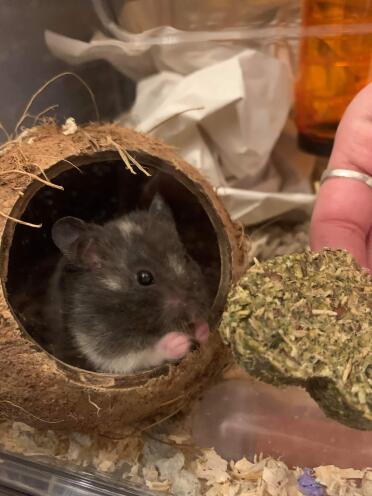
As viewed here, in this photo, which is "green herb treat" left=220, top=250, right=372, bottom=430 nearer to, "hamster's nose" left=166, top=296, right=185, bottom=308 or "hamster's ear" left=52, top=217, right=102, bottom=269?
"hamster's nose" left=166, top=296, right=185, bottom=308

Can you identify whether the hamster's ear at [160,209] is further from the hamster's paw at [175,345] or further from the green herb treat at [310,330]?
the green herb treat at [310,330]

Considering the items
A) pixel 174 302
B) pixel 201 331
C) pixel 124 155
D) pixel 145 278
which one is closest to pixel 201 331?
pixel 201 331

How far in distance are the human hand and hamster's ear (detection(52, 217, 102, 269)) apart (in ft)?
2.11

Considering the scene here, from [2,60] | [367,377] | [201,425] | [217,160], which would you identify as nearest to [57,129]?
[2,60]

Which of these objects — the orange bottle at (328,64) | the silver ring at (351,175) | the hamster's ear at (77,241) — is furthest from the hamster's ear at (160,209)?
the orange bottle at (328,64)

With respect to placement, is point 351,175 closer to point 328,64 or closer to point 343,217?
point 343,217

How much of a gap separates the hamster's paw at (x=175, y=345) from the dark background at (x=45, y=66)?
44.6 inches

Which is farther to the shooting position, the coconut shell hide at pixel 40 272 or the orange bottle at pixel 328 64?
the orange bottle at pixel 328 64

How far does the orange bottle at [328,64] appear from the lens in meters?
2.37

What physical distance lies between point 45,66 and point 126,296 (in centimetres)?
117

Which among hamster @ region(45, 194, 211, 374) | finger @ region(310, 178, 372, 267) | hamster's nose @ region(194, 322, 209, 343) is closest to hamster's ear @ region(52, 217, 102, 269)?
hamster @ region(45, 194, 211, 374)

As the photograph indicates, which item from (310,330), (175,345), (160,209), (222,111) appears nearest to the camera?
(310,330)

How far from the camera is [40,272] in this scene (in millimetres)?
1932

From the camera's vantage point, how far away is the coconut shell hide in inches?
61.6
